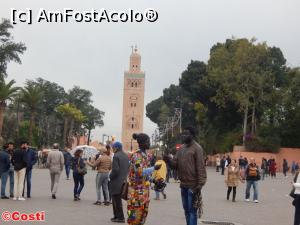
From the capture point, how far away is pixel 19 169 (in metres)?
17.6

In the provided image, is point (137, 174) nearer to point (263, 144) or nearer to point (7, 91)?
point (7, 91)

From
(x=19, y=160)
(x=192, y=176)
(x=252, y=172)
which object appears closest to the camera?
(x=192, y=176)

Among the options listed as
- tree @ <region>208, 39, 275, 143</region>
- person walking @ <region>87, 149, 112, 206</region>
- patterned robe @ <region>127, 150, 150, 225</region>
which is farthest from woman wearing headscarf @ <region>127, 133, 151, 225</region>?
tree @ <region>208, 39, 275, 143</region>

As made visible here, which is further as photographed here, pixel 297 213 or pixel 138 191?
pixel 297 213

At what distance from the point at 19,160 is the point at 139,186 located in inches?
351

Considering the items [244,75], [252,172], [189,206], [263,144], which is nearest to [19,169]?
[252,172]

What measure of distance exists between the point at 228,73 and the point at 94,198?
44008 mm

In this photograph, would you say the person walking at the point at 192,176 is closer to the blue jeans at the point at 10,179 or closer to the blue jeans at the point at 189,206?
the blue jeans at the point at 189,206

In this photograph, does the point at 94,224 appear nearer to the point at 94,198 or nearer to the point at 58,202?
the point at 58,202

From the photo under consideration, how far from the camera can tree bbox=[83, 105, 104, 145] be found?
403 feet

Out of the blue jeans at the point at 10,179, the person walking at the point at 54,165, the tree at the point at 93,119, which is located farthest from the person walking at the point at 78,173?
the tree at the point at 93,119

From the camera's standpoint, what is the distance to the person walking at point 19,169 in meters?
17.4

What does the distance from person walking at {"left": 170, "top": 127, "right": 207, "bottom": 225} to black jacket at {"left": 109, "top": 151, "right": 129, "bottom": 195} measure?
2890mm

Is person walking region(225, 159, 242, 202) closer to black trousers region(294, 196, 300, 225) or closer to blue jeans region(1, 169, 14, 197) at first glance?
blue jeans region(1, 169, 14, 197)
